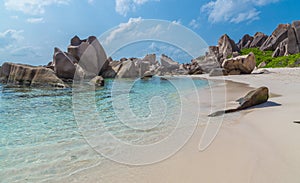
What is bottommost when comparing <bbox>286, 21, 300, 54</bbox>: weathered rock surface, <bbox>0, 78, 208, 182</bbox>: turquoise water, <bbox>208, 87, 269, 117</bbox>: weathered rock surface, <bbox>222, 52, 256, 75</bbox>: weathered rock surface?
<bbox>0, 78, 208, 182</bbox>: turquoise water

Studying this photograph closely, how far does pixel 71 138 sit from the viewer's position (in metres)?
3.25

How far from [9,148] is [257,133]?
3.83m

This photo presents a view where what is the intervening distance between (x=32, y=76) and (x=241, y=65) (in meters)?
19.9

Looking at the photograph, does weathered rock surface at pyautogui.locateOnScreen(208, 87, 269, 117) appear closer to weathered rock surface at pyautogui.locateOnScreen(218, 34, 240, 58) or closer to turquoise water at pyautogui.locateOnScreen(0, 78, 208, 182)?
turquoise water at pyautogui.locateOnScreen(0, 78, 208, 182)

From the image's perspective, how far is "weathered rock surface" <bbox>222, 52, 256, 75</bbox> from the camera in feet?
67.2

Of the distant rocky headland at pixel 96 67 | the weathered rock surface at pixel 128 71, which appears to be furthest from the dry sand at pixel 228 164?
the weathered rock surface at pixel 128 71

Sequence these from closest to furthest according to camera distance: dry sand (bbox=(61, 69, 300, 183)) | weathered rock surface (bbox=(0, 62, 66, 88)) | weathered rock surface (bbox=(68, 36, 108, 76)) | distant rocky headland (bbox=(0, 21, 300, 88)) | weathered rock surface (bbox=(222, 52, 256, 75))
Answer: dry sand (bbox=(61, 69, 300, 183)) < weathered rock surface (bbox=(0, 62, 66, 88)) < distant rocky headland (bbox=(0, 21, 300, 88)) < weathered rock surface (bbox=(68, 36, 108, 76)) < weathered rock surface (bbox=(222, 52, 256, 75))

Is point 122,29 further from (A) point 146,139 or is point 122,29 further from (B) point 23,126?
(B) point 23,126

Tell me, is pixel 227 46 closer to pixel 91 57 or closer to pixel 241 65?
pixel 241 65

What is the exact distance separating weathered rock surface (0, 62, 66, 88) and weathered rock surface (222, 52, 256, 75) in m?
17.5

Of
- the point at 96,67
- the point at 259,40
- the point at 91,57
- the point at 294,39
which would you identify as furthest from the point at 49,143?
the point at 259,40

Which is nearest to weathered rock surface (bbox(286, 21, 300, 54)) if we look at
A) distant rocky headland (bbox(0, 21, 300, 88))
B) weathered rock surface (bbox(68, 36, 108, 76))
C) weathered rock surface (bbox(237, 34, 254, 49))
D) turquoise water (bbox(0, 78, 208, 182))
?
distant rocky headland (bbox(0, 21, 300, 88))

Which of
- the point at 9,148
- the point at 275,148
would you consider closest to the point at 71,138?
the point at 9,148

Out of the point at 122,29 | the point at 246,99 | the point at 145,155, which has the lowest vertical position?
the point at 145,155
